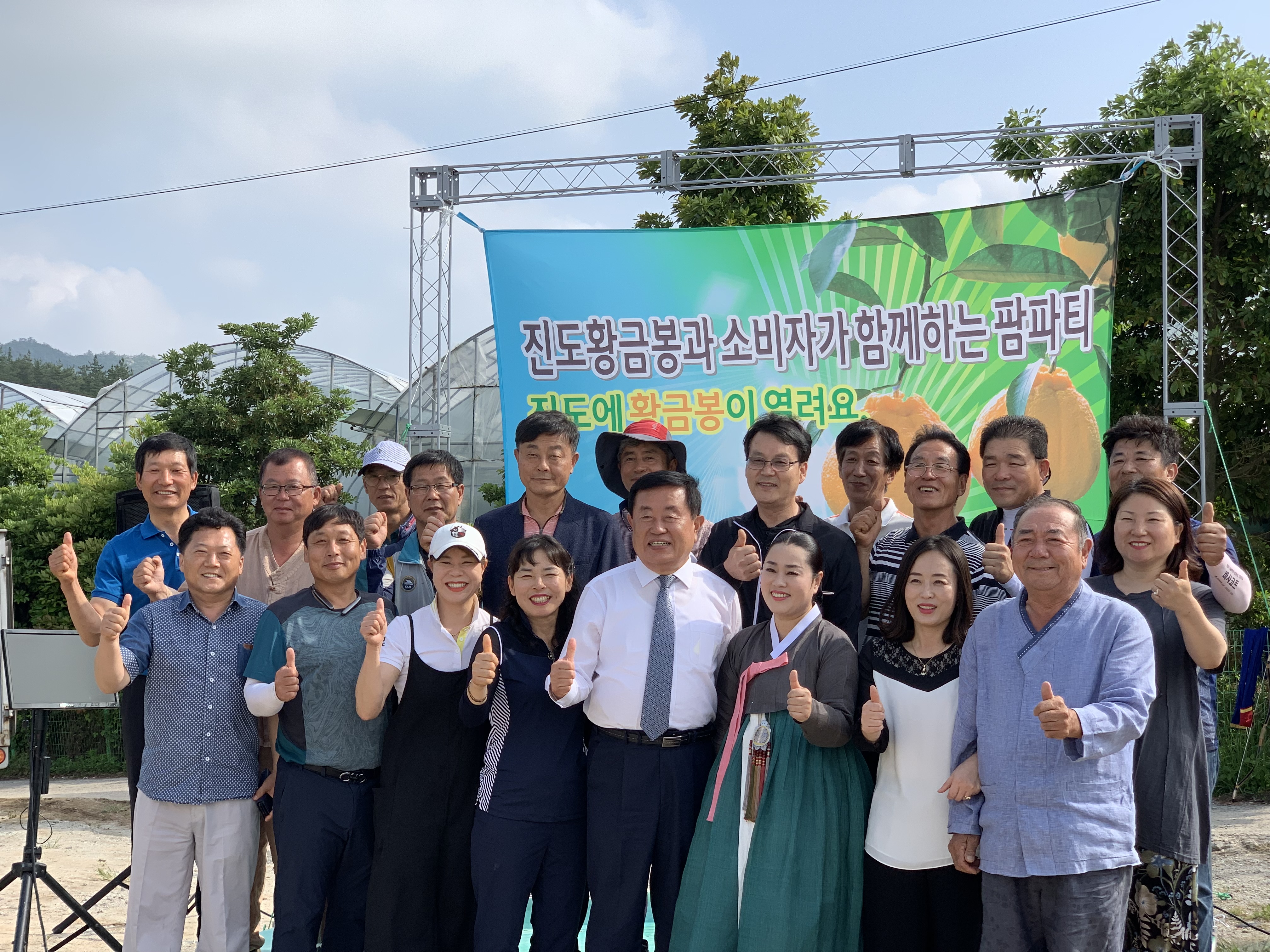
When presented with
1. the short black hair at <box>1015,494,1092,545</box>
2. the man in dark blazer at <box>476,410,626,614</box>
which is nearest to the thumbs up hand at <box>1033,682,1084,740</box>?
the short black hair at <box>1015,494,1092,545</box>

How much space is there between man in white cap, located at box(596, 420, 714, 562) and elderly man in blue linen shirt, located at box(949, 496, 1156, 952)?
1448 millimetres

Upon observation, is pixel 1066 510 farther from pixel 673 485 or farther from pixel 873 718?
pixel 673 485

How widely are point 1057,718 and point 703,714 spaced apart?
3.53ft


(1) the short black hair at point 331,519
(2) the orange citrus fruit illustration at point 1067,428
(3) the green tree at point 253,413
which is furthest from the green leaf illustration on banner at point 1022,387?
(3) the green tree at point 253,413

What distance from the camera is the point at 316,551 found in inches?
135

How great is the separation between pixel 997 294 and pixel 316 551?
533 centimetres

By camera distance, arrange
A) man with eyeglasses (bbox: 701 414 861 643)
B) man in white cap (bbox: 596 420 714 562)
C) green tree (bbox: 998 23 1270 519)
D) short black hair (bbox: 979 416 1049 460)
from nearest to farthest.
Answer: man with eyeglasses (bbox: 701 414 861 643) → short black hair (bbox: 979 416 1049 460) → man in white cap (bbox: 596 420 714 562) → green tree (bbox: 998 23 1270 519)

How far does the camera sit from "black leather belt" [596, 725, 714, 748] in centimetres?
312

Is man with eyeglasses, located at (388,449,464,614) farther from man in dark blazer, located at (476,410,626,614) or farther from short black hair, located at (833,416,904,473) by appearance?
short black hair, located at (833,416,904,473)

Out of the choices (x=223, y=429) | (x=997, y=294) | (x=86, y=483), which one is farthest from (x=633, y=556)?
(x=86, y=483)

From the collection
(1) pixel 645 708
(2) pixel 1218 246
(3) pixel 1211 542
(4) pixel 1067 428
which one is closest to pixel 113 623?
(1) pixel 645 708

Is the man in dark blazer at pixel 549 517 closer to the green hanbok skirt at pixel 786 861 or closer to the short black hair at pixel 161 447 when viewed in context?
the green hanbok skirt at pixel 786 861

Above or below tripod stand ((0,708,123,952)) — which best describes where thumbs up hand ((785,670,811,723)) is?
above

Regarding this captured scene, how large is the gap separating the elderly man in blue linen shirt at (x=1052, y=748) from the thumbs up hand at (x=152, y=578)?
2.71 m
